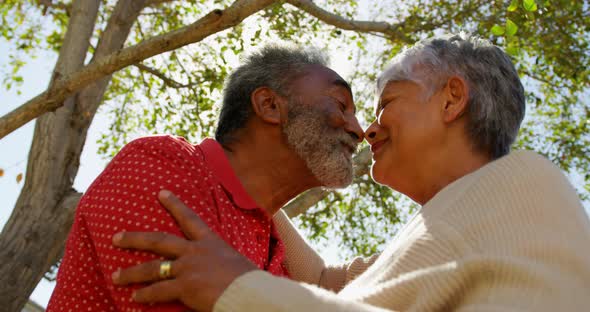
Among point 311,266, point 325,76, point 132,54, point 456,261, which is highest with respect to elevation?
point 132,54

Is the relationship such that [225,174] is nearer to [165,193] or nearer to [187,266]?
[165,193]

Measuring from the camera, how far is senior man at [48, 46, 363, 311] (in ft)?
7.81

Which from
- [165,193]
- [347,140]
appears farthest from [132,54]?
[165,193]

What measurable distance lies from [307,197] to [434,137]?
341 centimetres

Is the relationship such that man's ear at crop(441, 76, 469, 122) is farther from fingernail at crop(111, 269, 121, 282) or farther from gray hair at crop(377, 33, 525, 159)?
fingernail at crop(111, 269, 121, 282)

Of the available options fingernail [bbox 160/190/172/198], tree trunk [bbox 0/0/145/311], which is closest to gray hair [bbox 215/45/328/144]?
fingernail [bbox 160/190/172/198]

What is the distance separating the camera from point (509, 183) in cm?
215

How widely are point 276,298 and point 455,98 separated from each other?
152 cm

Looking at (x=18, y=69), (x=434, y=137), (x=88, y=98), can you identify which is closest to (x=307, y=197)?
(x=88, y=98)

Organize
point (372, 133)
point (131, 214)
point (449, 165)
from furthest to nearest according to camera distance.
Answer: point (372, 133), point (449, 165), point (131, 214)

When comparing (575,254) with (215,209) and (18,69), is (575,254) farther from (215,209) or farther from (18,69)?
(18,69)

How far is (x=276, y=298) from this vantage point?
1.86 meters

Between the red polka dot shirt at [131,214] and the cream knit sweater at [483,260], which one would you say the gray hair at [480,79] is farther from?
the red polka dot shirt at [131,214]

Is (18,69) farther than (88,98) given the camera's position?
Yes
